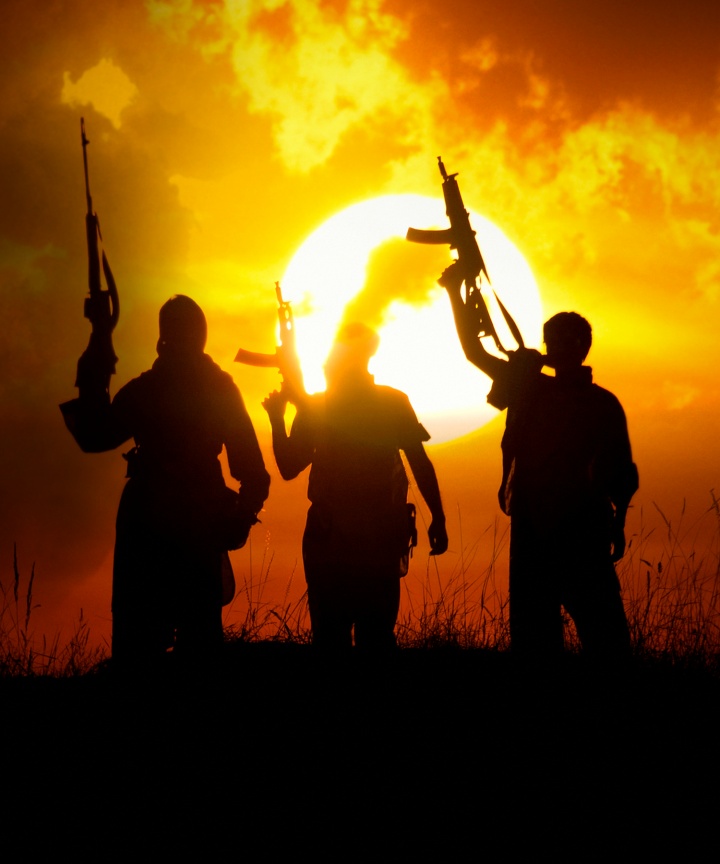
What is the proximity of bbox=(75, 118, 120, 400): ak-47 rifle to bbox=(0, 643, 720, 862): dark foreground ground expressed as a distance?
129 centimetres

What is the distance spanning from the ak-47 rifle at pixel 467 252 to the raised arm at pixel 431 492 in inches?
32.3

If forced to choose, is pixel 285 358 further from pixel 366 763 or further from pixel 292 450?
pixel 366 763

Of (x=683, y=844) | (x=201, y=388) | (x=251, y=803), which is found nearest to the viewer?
(x=683, y=844)

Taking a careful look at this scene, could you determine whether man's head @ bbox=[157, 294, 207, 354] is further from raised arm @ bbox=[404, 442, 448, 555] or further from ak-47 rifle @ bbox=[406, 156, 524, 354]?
ak-47 rifle @ bbox=[406, 156, 524, 354]

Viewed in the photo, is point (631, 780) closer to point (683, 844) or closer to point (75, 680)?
point (683, 844)

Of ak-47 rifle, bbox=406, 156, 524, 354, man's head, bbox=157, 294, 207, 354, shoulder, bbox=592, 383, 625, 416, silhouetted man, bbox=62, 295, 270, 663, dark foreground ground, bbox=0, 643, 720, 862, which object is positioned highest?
ak-47 rifle, bbox=406, 156, 524, 354

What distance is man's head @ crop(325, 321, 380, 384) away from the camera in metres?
4.79

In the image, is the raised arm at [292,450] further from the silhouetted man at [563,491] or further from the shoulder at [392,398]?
the silhouetted man at [563,491]

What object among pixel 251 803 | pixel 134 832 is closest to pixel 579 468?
pixel 251 803

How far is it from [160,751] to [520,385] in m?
2.51

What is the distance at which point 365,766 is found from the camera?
3.75 metres

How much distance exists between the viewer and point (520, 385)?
4641 millimetres

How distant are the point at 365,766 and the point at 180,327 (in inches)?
83.4

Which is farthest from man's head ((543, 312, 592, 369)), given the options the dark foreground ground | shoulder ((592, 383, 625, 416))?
the dark foreground ground
